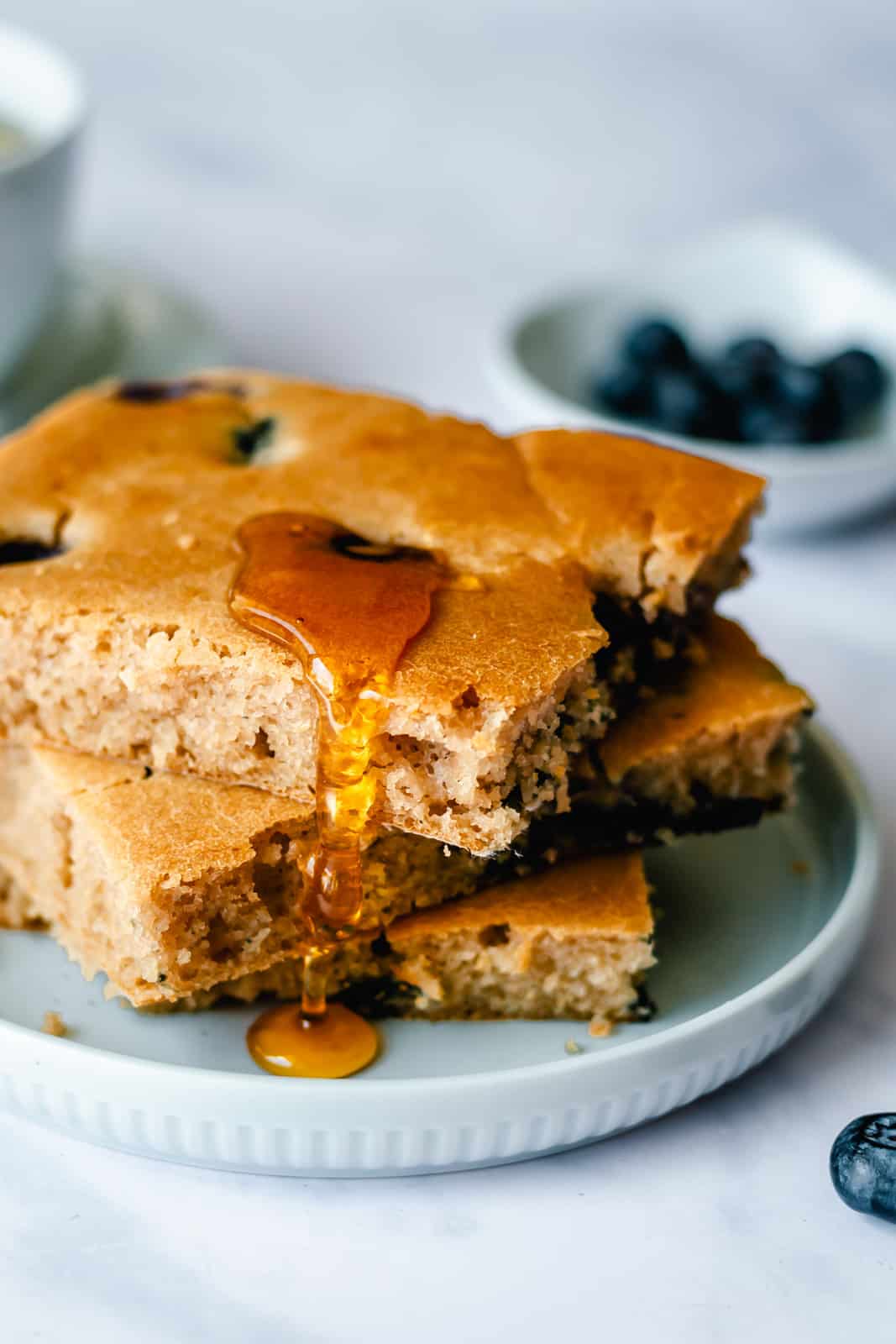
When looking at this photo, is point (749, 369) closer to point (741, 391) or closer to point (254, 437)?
point (741, 391)

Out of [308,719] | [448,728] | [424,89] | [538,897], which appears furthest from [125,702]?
[424,89]

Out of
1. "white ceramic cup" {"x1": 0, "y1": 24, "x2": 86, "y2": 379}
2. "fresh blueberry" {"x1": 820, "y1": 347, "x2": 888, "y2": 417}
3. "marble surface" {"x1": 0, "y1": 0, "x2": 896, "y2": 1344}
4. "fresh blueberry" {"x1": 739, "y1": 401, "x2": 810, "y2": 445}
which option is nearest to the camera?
"marble surface" {"x1": 0, "y1": 0, "x2": 896, "y2": 1344}

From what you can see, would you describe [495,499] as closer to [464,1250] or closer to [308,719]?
[308,719]

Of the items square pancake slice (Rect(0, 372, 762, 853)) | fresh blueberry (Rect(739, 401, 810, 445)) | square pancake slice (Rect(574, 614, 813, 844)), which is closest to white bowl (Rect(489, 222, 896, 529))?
fresh blueberry (Rect(739, 401, 810, 445))

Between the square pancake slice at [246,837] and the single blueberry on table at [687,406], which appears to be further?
the single blueberry on table at [687,406]

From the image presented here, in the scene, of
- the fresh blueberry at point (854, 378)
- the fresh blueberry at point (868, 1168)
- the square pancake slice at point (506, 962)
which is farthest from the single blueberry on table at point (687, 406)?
the fresh blueberry at point (868, 1168)

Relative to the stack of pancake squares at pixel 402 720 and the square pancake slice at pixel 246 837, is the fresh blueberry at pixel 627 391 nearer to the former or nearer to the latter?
the stack of pancake squares at pixel 402 720

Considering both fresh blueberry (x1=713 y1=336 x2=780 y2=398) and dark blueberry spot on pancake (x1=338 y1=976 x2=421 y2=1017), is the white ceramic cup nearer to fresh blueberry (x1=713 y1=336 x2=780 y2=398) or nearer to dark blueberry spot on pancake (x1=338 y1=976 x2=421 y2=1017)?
fresh blueberry (x1=713 y1=336 x2=780 y2=398)
